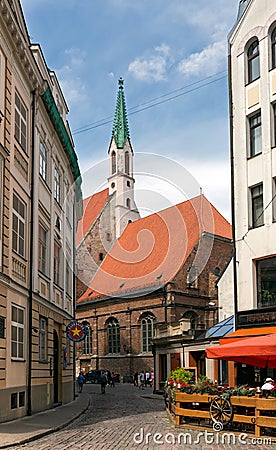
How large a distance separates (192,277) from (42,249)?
34.8 m

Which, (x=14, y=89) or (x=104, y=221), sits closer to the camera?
(x=14, y=89)

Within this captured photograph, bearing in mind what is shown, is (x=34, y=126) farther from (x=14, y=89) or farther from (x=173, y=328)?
(x=173, y=328)

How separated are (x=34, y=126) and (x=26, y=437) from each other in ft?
39.9

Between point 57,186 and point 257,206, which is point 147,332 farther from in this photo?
point 257,206

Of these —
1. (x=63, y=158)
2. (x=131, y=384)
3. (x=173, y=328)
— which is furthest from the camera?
(x=131, y=384)

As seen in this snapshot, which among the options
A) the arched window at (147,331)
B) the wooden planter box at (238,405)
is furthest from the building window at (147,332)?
the wooden planter box at (238,405)

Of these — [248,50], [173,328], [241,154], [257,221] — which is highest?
[248,50]

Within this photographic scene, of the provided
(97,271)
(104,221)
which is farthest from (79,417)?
(104,221)

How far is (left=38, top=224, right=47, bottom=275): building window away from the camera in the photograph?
82.1 feet

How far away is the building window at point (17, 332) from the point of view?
20.2 m

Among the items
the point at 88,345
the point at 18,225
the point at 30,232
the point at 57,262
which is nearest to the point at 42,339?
the point at 30,232

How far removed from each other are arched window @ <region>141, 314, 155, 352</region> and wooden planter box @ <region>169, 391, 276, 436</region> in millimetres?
41049

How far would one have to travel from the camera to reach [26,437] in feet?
50.4

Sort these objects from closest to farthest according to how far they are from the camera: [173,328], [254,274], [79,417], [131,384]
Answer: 1. [79,417]
2. [254,274]
3. [173,328]
4. [131,384]
